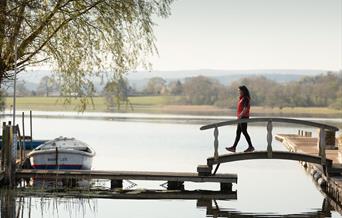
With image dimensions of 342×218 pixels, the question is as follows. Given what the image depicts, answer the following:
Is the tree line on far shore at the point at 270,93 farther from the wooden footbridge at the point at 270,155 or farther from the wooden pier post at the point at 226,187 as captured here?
the wooden footbridge at the point at 270,155

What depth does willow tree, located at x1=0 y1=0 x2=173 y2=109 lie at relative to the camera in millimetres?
25641

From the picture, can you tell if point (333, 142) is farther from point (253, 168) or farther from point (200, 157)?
point (200, 157)

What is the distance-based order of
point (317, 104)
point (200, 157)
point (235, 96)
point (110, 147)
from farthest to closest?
1. point (235, 96)
2. point (317, 104)
3. point (110, 147)
4. point (200, 157)

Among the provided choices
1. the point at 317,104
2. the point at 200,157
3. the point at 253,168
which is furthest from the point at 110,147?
the point at 317,104

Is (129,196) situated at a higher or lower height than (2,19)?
lower

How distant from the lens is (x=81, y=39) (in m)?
26.2

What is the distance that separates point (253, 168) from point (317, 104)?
110952 mm

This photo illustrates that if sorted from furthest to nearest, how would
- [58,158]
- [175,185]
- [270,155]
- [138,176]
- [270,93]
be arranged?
[270,93], [58,158], [175,185], [138,176], [270,155]

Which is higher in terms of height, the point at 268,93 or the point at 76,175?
the point at 268,93

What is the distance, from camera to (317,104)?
146250 mm

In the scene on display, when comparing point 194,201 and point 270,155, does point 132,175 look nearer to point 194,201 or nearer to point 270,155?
point 194,201

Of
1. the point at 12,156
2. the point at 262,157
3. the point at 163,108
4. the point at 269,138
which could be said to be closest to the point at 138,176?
the point at 262,157

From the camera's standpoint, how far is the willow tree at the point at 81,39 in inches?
1009

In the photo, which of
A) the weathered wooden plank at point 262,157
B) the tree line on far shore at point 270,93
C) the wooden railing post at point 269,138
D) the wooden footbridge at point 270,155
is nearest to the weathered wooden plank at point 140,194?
the wooden footbridge at point 270,155
